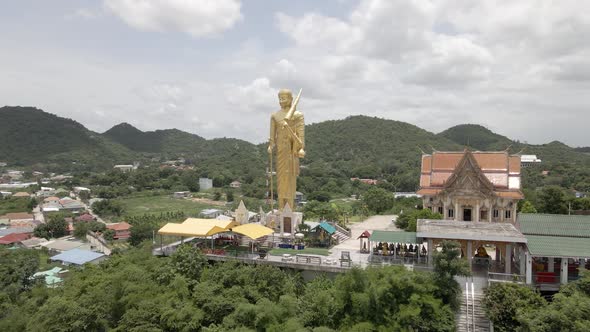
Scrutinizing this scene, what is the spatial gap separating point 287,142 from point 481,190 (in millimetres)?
13114

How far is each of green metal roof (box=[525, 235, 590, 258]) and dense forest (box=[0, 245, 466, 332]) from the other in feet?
13.7

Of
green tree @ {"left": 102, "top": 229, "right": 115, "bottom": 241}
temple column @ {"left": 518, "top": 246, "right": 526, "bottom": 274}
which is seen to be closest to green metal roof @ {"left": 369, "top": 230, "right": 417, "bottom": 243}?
temple column @ {"left": 518, "top": 246, "right": 526, "bottom": 274}

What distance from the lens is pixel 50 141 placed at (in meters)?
175

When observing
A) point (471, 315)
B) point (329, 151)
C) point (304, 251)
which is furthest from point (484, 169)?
point (329, 151)

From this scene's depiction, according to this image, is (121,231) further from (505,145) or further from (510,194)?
(505,145)

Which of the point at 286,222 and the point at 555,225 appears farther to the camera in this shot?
the point at 286,222

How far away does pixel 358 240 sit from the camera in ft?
94.4

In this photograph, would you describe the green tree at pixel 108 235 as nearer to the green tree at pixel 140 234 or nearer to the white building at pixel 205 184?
the green tree at pixel 140 234

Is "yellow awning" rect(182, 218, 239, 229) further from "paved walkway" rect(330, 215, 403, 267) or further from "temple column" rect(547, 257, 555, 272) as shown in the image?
"temple column" rect(547, 257, 555, 272)

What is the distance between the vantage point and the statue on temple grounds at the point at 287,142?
28.0 m

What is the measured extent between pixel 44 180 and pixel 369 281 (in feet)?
427

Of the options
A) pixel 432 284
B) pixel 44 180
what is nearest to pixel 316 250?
pixel 432 284

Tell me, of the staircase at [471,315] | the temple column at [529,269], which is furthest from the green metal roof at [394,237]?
the temple column at [529,269]

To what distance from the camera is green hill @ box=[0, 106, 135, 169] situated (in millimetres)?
159250
